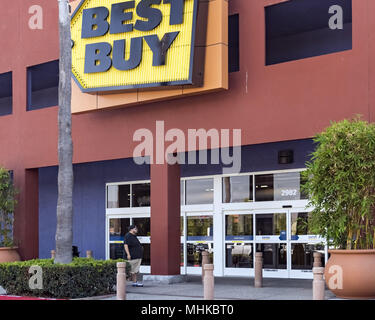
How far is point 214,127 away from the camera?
17.6 metres

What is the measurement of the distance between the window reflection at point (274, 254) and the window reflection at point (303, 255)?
12.8 inches

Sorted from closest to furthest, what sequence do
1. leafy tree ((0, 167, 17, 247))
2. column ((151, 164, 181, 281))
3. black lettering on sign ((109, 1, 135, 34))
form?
column ((151, 164, 181, 281)) < black lettering on sign ((109, 1, 135, 34)) < leafy tree ((0, 167, 17, 247))

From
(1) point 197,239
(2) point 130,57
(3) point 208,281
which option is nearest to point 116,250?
(1) point 197,239

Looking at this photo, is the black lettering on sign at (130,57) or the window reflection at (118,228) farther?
the window reflection at (118,228)

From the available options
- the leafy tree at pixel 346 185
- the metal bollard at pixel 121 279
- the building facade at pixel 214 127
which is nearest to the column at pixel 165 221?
the building facade at pixel 214 127

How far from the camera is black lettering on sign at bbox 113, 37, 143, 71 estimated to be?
1808cm

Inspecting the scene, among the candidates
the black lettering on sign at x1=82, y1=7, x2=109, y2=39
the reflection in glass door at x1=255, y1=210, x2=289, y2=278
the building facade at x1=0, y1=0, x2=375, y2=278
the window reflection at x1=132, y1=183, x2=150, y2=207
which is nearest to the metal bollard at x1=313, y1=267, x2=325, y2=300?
the building facade at x1=0, y1=0, x2=375, y2=278

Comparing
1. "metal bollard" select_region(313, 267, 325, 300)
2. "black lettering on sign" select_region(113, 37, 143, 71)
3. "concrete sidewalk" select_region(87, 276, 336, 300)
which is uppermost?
"black lettering on sign" select_region(113, 37, 143, 71)

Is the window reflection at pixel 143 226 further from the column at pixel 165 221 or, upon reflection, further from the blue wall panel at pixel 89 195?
the column at pixel 165 221

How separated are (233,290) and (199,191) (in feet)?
19.7

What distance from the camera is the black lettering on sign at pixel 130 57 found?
18078mm

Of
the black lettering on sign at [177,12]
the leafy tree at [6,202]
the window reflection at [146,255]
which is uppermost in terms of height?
the black lettering on sign at [177,12]

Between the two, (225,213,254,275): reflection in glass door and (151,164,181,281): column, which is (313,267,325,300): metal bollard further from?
(225,213,254,275): reflection in glass door

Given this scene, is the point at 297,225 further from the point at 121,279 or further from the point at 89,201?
the point at 89,201
